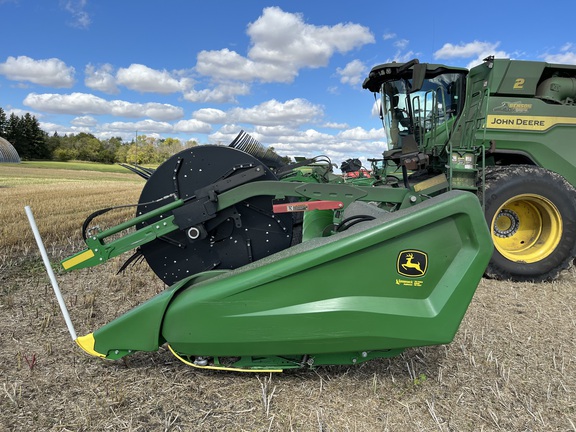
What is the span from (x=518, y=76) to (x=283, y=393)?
4.66m

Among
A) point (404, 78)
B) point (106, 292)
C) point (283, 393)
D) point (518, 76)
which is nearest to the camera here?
point (283, 393)

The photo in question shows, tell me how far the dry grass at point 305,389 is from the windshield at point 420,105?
302 centimetres

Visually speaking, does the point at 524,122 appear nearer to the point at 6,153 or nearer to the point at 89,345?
the point at 89,345

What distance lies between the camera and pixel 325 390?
200cm

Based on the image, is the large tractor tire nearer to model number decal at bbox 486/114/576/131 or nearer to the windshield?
model number decal at bbox 486/114/576/131

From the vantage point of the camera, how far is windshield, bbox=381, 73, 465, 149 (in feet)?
16.3

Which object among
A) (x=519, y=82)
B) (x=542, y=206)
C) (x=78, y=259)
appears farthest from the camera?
(x=519, y=82)

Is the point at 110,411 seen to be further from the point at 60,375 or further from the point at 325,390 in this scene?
the point at 325,390

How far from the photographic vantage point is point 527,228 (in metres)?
4.63

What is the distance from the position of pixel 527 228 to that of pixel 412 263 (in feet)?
11.9

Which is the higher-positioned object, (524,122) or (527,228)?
(524,122)

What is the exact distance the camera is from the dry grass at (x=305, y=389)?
69.8 inches

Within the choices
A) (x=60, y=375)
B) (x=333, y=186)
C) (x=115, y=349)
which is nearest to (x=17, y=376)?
(x=60, y=375)

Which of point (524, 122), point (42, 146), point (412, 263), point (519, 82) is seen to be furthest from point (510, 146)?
point (42, 146)
